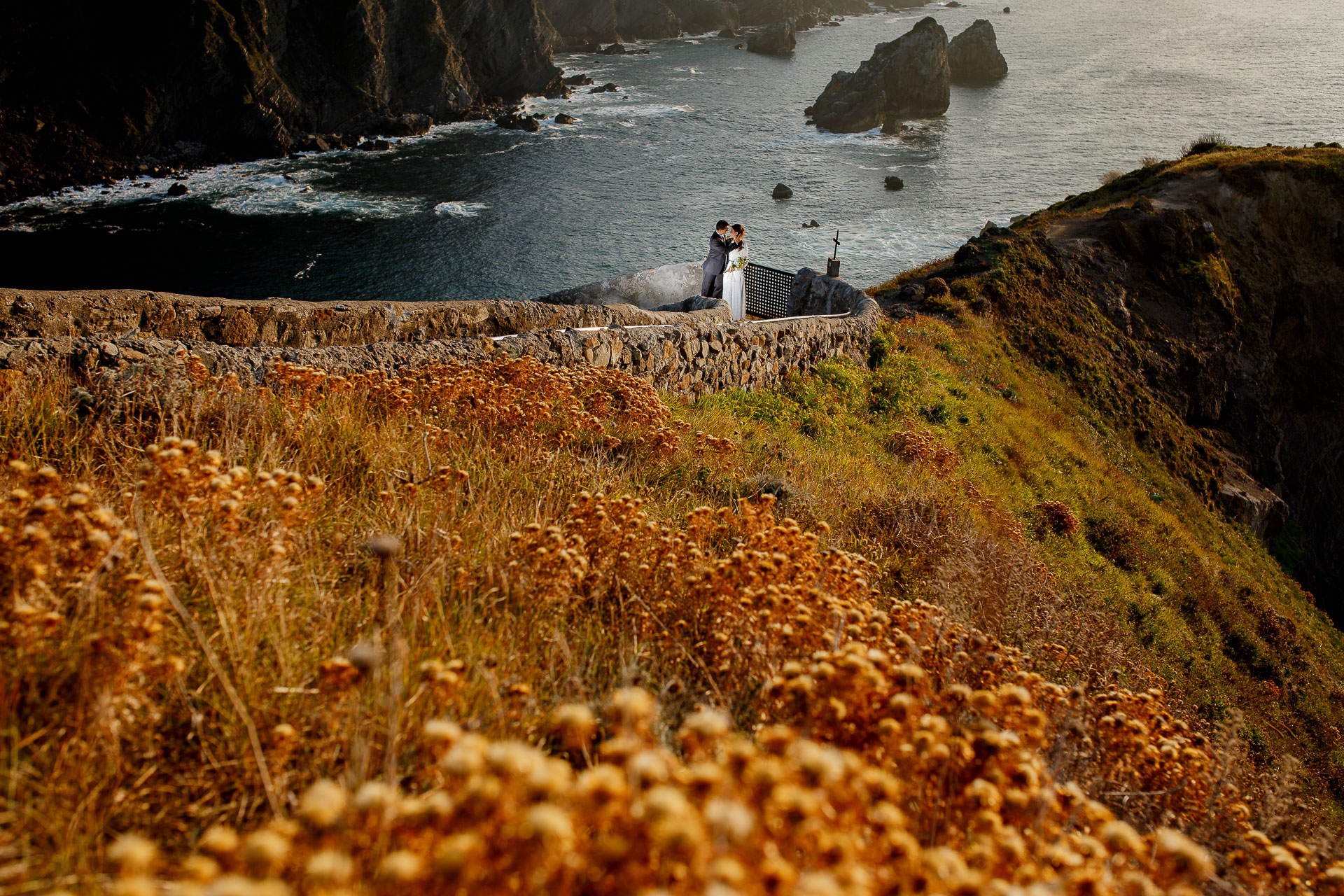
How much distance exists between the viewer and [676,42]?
94250 millimetres

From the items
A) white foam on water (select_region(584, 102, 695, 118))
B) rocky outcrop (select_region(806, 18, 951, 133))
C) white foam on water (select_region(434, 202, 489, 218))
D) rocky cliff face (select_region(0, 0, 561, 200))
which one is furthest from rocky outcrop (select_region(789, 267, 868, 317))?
rocky outcrop (select_region(806, 18, 951, 133))

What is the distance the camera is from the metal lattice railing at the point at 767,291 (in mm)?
18281

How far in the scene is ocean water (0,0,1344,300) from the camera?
35000mm

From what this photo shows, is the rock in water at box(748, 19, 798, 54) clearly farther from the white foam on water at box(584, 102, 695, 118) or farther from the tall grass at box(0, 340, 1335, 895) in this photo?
the tall grass at box(0, 340, 1335, 895)

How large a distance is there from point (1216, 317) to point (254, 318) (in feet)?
94.6

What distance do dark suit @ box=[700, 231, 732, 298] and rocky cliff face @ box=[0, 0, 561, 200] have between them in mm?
43153

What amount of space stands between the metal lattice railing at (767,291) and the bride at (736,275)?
241 centimetres

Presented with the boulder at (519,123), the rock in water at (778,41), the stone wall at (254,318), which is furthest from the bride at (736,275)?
the rock in water at (778,41)

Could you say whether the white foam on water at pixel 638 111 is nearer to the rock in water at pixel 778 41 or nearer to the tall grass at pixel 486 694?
the rock in water at pixel 778 41

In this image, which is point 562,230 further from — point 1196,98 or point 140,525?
point 1196,98

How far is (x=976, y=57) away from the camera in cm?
7669

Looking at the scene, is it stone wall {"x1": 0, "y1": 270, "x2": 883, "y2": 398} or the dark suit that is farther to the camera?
the dark suit

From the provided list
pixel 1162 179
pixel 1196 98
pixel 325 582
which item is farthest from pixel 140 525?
pixel 1196 98

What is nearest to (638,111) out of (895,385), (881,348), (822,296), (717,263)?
(822,296)
